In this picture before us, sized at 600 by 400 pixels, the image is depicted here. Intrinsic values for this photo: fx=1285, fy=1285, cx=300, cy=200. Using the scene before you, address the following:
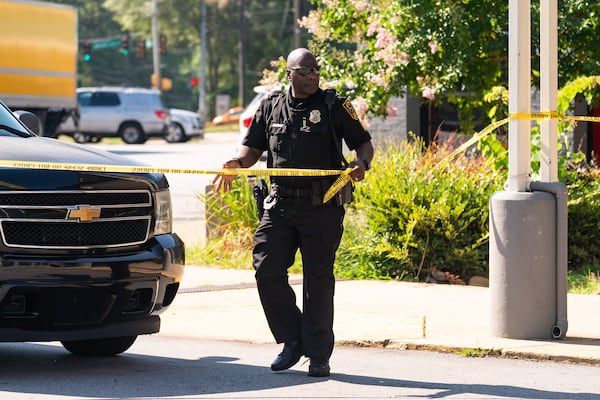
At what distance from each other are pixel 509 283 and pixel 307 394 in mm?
2012

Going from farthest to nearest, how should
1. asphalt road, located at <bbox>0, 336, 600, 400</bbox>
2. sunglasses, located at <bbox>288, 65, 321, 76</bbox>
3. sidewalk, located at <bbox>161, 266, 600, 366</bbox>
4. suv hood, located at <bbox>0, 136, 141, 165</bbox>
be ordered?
sidewalk, located at <bbox>161, 266, 600, 366</bbox>
suv hood, located at <bbox>0, 136, 141, 165</bbox>
sunglasses, located at <bbox>288, 65, 321, 76</bbox>
asphalt road, located at <bbox>0, 336, 600, 400</bbox>

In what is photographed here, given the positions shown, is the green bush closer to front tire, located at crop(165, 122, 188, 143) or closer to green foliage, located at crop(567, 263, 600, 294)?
green foliage, located at crop(567, 263, 600, 294)

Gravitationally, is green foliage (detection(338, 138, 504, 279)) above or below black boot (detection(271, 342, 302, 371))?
above

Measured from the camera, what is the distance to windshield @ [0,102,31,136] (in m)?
7.94

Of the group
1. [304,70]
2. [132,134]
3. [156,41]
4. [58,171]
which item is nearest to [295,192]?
[304,70]

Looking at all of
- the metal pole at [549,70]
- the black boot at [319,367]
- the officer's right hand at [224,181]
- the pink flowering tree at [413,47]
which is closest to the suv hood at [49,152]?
the officer's right hand at [224,181]

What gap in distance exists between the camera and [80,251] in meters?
6.99

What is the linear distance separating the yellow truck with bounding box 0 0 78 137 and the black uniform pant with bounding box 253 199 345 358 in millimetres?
23737

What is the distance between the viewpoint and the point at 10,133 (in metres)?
7.93

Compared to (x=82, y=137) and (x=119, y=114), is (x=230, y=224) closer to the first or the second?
(x=119, y=114)

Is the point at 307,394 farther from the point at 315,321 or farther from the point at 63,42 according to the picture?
the point at 63,42

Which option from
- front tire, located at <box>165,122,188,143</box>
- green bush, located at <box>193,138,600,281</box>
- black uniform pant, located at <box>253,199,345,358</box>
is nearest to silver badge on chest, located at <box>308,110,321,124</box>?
black uniform pant, located at <box>253,199,345,358</box>

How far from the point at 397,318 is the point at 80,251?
2.92 meters

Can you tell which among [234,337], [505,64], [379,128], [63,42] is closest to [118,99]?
[63,42]
